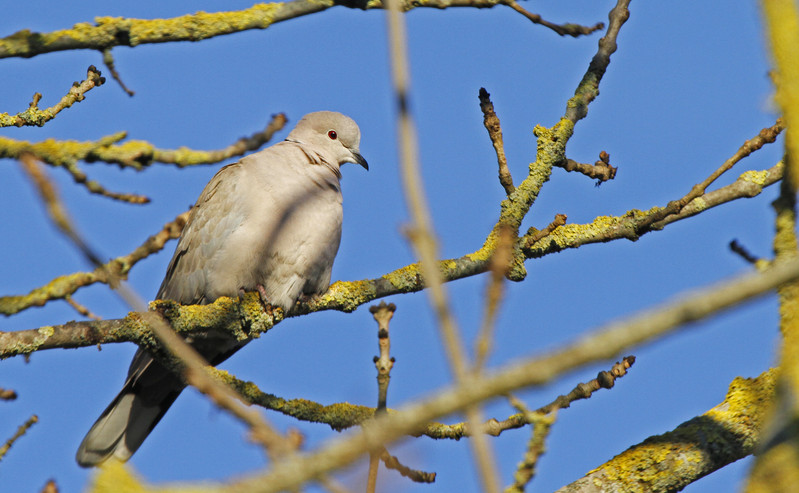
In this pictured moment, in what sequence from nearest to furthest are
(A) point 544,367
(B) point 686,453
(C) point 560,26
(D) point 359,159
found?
1. (A) point 544,367
2. (B) point 686,453
3. (C) point 560,26
4. (D) point 359,159

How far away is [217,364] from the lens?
237 inches

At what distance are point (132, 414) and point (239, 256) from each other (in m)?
1.26

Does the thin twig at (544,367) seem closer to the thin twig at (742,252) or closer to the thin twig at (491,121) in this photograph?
the thin twig at (742,252)

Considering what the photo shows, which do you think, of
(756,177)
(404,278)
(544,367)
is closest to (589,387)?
(404,278)

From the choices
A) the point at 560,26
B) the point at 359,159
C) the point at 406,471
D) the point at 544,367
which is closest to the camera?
the point at 544,367

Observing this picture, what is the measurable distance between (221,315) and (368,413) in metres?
1.02

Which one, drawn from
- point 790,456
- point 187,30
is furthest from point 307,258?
point 790,456

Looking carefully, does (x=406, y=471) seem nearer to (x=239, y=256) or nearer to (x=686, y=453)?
(x=686, y=453)

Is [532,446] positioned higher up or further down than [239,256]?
further down

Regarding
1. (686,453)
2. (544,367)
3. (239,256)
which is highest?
(239,256)

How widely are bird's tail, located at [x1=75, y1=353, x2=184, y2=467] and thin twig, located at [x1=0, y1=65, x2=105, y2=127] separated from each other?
6.51 ft

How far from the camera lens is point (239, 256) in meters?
5.39

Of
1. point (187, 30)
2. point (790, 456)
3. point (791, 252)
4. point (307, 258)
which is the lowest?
point (790, 456)

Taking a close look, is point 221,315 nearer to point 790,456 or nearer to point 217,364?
point 217,364
